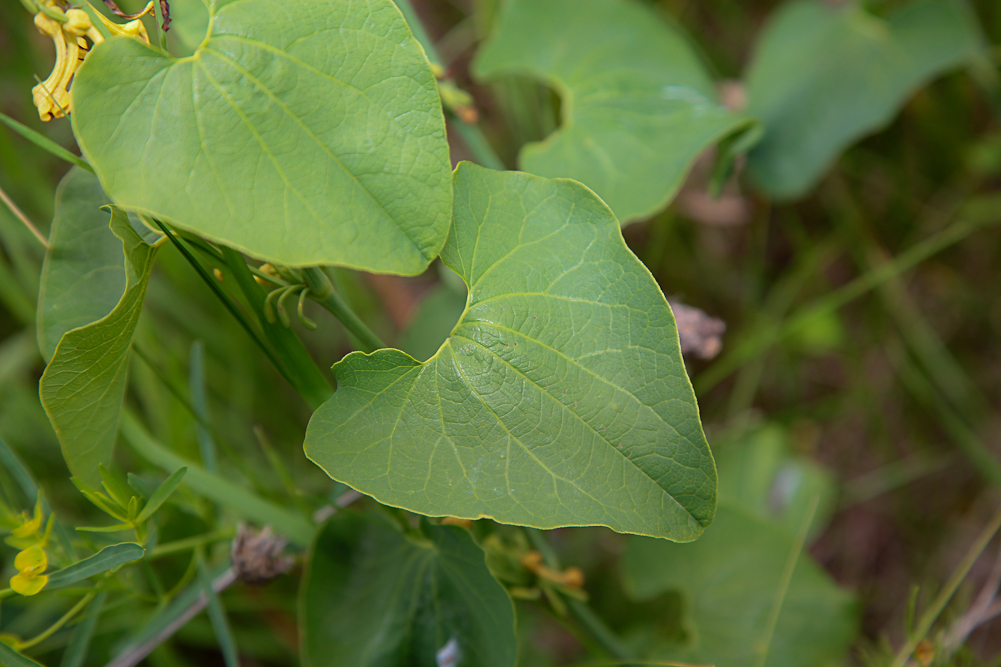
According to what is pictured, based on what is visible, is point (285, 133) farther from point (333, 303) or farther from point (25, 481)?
point (25, 481)

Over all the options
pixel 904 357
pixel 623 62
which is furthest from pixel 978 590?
pixel 623 62

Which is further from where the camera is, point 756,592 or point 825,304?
point 825,304

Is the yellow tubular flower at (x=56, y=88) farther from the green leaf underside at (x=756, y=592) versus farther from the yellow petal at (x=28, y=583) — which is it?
the green leaf underside at (x=756, y=592)

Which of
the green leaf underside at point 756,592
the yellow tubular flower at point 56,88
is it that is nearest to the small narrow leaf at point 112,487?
the yellow tubular flower at point 56,88

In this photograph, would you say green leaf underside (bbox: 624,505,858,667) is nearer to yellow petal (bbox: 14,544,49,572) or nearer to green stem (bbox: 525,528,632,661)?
green stem (bbox: 525,528,632,661)

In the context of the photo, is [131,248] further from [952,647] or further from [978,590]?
[978,590]

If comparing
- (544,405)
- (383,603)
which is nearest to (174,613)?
(383,603)
